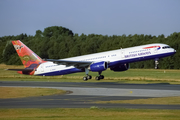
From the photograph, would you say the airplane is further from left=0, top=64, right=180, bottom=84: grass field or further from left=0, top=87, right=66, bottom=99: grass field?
left=0, top=87, right=66, bottom=99: grass field

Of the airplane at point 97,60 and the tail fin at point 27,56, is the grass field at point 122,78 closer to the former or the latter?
the airplane at point 97,60

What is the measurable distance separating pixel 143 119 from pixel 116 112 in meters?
2.90

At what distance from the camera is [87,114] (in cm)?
1953

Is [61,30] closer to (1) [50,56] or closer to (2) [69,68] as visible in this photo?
(1) [50,56]

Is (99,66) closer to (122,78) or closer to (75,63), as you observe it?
(75,63)

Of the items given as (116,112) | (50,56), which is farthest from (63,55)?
(116,112)

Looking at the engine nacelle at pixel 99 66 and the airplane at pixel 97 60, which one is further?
the engine nacelle at pixel 99 66

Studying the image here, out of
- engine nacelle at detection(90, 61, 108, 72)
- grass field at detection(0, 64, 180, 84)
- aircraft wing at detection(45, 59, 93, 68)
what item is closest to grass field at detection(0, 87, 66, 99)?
engine nacelle at detection(90, 61, 108, 72)

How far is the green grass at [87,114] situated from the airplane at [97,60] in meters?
24.7

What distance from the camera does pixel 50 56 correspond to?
11619cm

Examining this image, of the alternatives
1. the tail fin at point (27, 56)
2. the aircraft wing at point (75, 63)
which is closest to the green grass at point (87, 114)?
the aircraft wing at point (75, 63)

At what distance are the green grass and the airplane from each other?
81.1 ft

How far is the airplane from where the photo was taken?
44688 millimetres

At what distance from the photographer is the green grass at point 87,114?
59.5ft
